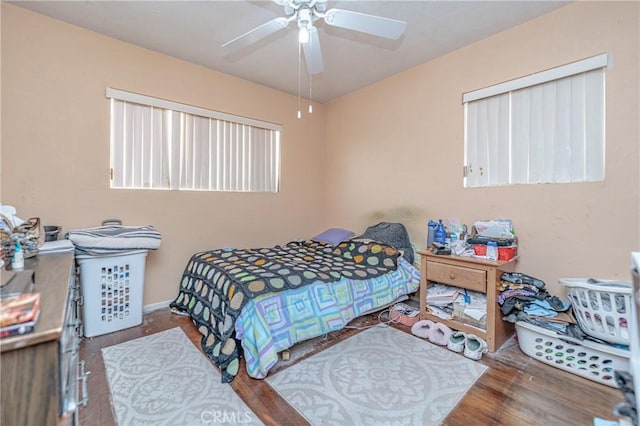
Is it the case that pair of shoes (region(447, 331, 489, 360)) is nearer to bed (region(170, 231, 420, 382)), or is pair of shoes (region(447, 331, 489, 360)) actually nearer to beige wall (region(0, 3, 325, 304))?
bed (region(170, 231, 420, 382))

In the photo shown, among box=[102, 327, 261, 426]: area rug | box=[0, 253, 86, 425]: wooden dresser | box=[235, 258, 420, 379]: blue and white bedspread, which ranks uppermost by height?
box=[0, 253, 86, 425]: wooden dresser

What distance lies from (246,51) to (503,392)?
343 centimetres

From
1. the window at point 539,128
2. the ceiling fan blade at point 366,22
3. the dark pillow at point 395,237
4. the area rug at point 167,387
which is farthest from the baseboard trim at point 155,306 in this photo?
the window at point 539,128

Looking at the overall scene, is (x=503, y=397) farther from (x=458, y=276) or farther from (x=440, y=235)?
(x=440, y=235)

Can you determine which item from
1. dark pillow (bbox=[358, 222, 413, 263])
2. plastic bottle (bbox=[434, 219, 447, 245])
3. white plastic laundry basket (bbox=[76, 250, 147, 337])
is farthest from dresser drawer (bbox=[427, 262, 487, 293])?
white plastic laundry basket (bbox=[76, 250, 147, 337])

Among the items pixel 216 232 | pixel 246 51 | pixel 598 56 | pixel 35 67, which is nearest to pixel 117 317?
pixel 216 232

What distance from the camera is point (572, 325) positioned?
1863 millimetres

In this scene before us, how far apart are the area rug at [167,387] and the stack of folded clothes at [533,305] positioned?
6.19ft

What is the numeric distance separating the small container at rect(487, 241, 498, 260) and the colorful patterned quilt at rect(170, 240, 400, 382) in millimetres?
811

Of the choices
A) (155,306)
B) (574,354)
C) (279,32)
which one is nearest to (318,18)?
(279,32)

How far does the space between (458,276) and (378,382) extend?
1077mm

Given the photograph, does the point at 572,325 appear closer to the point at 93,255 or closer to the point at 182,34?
the point at 93,255

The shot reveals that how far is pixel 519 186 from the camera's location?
7.79ft

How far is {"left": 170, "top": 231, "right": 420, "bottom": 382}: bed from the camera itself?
178 centimetres
